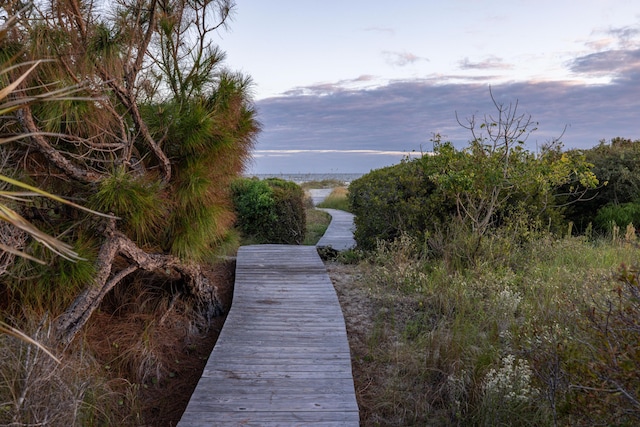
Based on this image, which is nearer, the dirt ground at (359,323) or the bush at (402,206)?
the dirt ground at (359,323)

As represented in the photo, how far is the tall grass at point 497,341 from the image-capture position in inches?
113

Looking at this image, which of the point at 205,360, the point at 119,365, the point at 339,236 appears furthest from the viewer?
the point at 339,236

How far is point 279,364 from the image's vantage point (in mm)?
4363

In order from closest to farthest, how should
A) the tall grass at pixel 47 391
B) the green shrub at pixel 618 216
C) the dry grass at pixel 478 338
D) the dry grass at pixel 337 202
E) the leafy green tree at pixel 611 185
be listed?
the tall grass at pixel 47 391
the dry grass at pixel 478 338
the green shrub at pixel 618 216
the leafy green tree at pixel 611 185
the dry grass at pixel 337 202

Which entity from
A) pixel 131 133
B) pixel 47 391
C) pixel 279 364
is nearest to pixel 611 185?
pixel 279 364

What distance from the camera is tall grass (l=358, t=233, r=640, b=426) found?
9.38 ft

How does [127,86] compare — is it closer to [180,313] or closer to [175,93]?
[175,93]

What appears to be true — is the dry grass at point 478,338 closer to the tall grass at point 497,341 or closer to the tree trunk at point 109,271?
the tall grass at point 497,341

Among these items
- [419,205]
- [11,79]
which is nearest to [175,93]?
[11,79]

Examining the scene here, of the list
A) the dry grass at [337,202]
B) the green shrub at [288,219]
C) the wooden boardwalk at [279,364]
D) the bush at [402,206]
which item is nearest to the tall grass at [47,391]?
the wooden boardwalk at [279,364]

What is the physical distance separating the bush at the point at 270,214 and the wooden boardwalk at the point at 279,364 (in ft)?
13.7

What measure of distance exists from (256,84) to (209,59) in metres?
0.55

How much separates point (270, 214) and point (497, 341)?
737cm

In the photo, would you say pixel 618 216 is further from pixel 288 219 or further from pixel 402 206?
pixel 288 219
